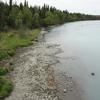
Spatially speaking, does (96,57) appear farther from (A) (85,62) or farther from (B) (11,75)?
(B) (11,75)

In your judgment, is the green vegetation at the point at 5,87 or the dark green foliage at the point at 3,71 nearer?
the green vegetation at the point at 5,87

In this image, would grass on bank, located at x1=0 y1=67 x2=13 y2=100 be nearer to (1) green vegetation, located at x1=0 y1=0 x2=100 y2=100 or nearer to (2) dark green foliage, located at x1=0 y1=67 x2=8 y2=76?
(1) green vegetation, located at x1=0 y1=0 x2=100 y2=100

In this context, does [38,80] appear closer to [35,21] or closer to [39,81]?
[39,81]

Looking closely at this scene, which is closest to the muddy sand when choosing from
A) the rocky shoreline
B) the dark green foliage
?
the rocky shoreline

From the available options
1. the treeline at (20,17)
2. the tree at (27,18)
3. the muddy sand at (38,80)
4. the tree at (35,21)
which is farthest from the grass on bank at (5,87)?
the tree at (35,21)

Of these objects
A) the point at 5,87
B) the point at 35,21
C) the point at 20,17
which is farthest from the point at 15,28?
the point at 5,87

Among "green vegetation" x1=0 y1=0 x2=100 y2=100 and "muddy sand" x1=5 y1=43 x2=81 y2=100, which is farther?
"green vegetation" x1=0 y1=0 x2=100 y2=100

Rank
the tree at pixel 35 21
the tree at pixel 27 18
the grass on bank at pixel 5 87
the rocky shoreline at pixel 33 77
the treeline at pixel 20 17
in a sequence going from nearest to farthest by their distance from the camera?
the grass on bank at pixel 5 87 → the rocky shoreline at pixel 33 77 → the treeline at pixel 20 17 → the tree at pixel 27 18 → the tree at pixel 35 21

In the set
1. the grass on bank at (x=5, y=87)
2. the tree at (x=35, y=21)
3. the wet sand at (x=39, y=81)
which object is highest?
the tree at (x=35, y=21)

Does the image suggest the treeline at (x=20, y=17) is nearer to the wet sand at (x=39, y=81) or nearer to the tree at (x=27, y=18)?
the tree at (x=27, y=18)

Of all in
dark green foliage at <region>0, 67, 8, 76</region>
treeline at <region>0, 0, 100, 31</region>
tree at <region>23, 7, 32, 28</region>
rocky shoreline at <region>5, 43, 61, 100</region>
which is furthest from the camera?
tree at <region>23, 7, 32, 28</region>

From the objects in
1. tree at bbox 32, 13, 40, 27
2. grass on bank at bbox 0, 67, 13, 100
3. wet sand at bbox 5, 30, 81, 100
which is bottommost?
wet sand at bbox 5, 30, 81, 100

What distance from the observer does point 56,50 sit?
6812cm

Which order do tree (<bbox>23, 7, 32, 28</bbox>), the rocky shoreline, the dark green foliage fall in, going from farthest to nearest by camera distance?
tree (<bbox>23, 7, 32, 28</bbox>)
the dark green foliage
the rocky shoreline
